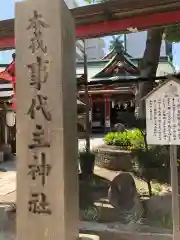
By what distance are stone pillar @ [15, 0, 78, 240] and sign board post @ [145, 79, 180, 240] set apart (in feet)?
3.33

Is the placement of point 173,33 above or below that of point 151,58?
above

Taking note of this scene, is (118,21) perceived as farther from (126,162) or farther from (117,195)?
(126,162)

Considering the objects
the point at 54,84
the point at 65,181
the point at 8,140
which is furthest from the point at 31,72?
the point at 8,140

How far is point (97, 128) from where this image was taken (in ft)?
81.8

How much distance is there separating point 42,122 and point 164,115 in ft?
4.50

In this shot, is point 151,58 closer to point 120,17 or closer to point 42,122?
point 120,17

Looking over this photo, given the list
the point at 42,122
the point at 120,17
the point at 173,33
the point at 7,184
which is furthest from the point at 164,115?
the point at 7,184

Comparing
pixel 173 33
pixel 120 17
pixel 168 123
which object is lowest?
pixel 168 123

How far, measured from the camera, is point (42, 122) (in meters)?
3.24

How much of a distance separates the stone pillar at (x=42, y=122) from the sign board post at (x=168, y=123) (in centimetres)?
101

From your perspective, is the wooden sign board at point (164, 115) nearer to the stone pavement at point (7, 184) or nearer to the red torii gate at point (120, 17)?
the red torii gate at point (120, 17)

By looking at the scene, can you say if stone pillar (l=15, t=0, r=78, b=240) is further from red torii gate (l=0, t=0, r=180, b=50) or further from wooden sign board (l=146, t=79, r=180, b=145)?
red torii gate (l=0, t=0, r=180, b=50)

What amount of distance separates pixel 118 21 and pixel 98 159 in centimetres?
692

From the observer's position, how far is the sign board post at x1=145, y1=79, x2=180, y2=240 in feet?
11.6
